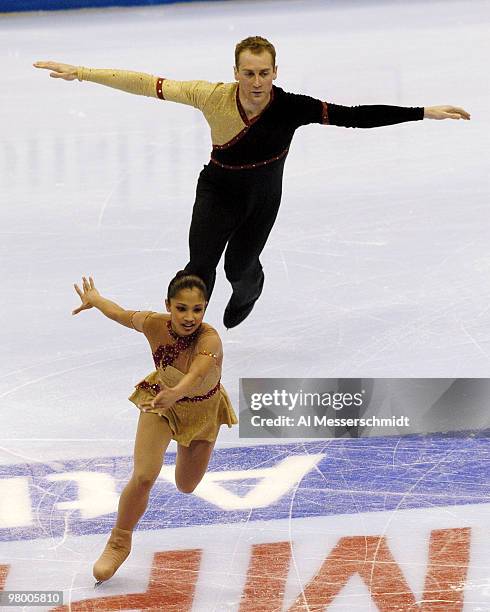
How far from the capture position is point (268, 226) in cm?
546

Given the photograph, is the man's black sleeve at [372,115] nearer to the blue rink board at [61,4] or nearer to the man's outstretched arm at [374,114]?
the man's outstretched arm at [374,114]

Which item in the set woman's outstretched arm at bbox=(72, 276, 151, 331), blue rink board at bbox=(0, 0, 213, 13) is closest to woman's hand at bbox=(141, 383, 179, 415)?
woman's outstretched arm at bbox=(72, 276, 151, 331)

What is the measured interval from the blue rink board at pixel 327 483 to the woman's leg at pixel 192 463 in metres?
0.18

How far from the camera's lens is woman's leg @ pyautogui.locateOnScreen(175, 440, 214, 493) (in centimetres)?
409

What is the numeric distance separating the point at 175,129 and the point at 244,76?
13.2ft

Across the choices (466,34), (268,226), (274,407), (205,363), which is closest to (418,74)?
(466,34)

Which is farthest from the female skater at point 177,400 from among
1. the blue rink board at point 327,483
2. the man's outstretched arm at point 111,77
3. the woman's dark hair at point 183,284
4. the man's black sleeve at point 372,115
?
the man's black sleeve at point 372,115

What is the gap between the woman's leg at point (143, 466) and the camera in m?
3.89

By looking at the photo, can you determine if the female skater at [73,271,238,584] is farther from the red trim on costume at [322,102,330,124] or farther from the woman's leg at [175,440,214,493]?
the red trim on costume at [322,102,330,124]

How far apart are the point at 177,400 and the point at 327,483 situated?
0.96 meters

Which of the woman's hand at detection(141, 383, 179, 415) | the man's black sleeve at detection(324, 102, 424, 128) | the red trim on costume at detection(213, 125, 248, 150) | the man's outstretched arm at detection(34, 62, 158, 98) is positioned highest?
the man's outstretched arm at detection(34, 62, 158, 98)

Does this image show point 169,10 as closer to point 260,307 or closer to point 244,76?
point 260,307

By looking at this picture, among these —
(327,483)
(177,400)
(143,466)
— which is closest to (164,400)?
(177,400)

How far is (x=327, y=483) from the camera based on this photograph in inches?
179
